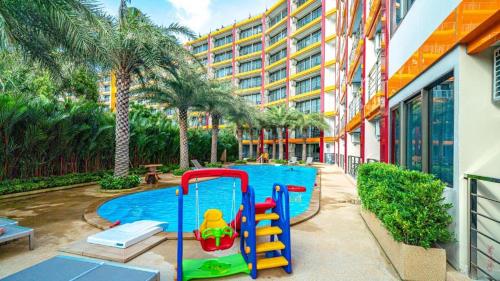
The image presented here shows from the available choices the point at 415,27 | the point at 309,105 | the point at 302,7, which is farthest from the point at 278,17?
the point at 415,27

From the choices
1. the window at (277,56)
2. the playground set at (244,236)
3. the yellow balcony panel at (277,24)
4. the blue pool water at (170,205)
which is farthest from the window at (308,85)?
the playground set at (244,236)

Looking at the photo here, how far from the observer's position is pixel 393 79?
25.3 ft

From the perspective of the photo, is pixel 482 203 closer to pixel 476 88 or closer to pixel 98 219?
pixel 476 88

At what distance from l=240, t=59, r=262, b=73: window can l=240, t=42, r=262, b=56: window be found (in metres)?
2.10

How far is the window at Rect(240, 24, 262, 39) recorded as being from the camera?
49656 millimetres

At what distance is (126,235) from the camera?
15.5 ft

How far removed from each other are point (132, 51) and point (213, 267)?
11.0 metres

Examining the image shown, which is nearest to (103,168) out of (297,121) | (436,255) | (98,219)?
(98,219)

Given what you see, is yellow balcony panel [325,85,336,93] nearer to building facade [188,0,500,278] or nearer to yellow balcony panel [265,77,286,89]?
yellow balcony panel [265,77,286,89]

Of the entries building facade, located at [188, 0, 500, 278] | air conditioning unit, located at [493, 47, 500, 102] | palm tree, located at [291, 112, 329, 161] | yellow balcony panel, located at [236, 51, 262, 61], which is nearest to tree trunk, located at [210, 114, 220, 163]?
palm tree, located at [291, 112, 329, 161]

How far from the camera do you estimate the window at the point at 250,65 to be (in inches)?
1929

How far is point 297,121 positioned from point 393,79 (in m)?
25.1

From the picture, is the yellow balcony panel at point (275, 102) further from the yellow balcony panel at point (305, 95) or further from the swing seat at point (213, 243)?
the swing seat at point (213, 243)

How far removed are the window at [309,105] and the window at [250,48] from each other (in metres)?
14.9
